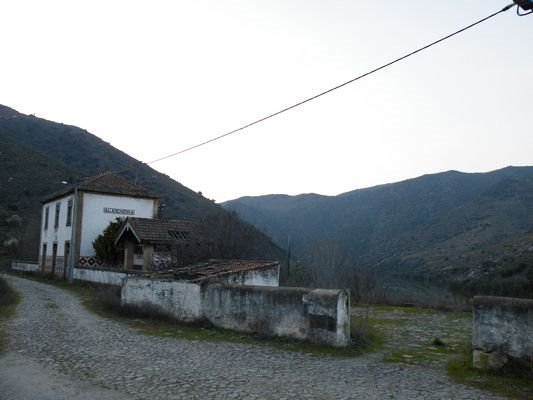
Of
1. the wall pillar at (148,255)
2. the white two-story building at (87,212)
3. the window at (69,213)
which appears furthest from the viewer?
the window at (69,213)

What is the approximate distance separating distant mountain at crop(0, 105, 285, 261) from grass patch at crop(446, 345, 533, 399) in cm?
1494

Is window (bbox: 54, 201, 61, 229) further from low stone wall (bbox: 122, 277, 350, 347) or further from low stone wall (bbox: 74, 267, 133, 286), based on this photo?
low stone wall (bbox: 122, 277, 350, 347)

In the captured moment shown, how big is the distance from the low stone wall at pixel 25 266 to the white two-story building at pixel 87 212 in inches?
96.7

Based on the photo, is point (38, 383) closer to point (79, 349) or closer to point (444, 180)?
point (79, 349)

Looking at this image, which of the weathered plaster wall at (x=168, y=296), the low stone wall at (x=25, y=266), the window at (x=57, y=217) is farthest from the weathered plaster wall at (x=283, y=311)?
the low stone wall at (x=25, y=266)

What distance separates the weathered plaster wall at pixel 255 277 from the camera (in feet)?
45.0

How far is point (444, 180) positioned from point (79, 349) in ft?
321

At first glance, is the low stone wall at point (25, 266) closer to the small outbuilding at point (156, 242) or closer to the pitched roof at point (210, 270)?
the small outbuilding at point (156, 242)

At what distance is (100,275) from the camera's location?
2281 cm

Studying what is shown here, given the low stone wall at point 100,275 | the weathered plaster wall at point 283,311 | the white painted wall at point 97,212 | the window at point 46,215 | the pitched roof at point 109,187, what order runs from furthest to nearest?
the window at point 46,215, the pitched roof at point 109,187, the white painted wall at point 97,212, the low stone wall at point 100,275, the weathered plaster wall at point 283,311

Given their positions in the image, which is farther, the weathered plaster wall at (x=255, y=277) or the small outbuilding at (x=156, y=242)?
the small outbuilding at (x=156, y=242)

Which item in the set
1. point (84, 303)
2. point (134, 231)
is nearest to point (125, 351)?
point (84, 303)

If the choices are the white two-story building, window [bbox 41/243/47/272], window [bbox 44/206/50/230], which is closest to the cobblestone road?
the white two-story building

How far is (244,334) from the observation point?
11438 mm
